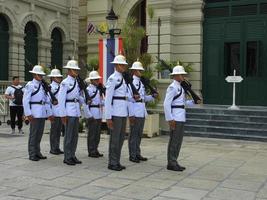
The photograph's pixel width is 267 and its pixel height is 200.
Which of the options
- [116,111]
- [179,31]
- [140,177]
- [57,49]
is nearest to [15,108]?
[116,111]

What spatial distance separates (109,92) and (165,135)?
701 cm

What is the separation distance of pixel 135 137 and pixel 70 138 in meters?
1.56

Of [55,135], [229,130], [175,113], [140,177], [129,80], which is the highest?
[129,80]

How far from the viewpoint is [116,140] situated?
9570mm

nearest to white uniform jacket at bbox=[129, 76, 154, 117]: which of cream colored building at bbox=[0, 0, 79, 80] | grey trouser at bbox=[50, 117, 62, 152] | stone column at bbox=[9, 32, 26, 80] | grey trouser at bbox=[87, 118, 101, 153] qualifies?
grey trouser at bbox=[87, 118, 101, 153]

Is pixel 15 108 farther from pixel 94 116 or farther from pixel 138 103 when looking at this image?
pixel 138 103

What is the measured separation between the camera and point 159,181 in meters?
8.49

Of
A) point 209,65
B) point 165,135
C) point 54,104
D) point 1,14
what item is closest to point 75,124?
point 54,104

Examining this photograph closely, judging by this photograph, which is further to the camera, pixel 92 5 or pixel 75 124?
pixel 92 5

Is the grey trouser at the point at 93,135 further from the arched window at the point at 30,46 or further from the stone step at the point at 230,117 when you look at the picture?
the arched window at the point at 30,46

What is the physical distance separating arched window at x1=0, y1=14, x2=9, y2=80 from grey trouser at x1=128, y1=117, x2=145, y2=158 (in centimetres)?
1670

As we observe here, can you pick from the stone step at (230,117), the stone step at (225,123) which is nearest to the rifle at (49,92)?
the stone step at (225,123)

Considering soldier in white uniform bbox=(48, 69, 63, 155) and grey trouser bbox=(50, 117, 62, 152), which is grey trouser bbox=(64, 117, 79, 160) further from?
grey trouser bbox=(50, 117, 62, 152)

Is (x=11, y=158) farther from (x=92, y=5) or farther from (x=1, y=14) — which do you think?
(x=92, y=5)
